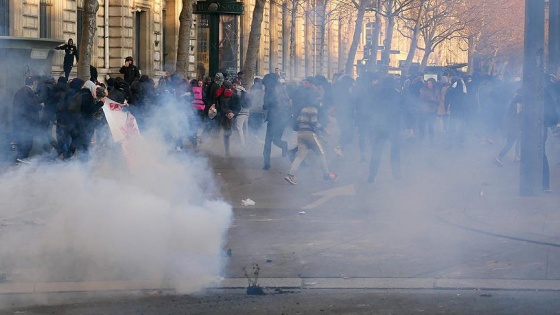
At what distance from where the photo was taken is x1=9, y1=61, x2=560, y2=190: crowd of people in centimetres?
1700

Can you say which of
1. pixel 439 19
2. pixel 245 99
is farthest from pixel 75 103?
pixel 439 19

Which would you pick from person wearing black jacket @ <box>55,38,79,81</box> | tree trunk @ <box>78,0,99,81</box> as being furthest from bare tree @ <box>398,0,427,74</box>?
tree trunk @ <box>78,0,99,81</box>

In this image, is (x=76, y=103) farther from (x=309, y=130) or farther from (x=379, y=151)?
(x=379, y=151)

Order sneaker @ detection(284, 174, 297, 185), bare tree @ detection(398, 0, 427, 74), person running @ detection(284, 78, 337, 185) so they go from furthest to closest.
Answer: bare tree @ detection(398, 0, 427, 74)
person running @ detection(284, 78, 337, 185)
sneaker @ detection(284, 174, 297, 185)

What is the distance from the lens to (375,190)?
17.1 m

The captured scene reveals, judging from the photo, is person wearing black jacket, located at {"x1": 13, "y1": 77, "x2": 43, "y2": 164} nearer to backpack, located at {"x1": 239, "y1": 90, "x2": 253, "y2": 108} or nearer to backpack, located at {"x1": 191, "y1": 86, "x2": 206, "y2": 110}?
backpack, located at {"x1": 191, "y1": 86, "x2": 206, "y2": 110}

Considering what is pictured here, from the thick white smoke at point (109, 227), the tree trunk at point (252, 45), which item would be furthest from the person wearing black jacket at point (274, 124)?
the tree trunk at point (252, 45)

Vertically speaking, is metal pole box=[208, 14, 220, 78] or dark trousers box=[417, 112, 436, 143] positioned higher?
metal pole box=[208, 14, 220, 78]

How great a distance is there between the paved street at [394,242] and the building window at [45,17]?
1503cm

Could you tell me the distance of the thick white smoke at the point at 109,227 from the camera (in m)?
9.52

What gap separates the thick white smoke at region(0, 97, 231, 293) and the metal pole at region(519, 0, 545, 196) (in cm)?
607

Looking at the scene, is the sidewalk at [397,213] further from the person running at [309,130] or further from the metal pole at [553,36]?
the metal pole at [553,36]

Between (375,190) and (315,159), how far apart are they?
1984 mm

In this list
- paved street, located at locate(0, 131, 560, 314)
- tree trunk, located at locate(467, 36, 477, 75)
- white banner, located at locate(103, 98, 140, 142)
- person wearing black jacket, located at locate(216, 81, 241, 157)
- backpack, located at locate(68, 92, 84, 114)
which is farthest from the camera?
tree trunk, located at locate(467, 36, 477, 75)
